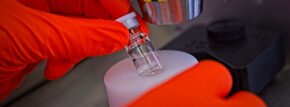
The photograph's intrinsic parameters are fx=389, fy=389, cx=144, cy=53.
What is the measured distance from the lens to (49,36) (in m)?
0.64

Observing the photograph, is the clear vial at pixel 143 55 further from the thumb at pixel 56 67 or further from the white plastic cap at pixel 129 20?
the thumb at pixel 56 67

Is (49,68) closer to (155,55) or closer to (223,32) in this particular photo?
(155,55)

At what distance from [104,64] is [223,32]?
319 millimetres

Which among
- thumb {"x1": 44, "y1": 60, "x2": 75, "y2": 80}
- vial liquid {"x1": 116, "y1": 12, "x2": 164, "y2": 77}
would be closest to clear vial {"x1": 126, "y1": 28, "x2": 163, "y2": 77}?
vial liquid {"x1": 116, "y1": 12, "x2": 164, "y2": 77}

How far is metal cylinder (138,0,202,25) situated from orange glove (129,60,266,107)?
104 mm

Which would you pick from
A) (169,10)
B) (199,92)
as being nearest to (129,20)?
(169,10)

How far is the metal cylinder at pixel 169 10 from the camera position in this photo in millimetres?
743

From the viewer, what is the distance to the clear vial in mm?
769

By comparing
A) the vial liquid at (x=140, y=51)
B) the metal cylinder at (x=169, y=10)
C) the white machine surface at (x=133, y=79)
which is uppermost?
the metal cylinder at (x=169, y=10)

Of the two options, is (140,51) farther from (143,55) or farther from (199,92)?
(199,92)

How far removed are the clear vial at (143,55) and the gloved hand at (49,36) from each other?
49mm

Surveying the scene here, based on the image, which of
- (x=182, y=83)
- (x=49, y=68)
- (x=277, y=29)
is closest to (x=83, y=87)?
(x=49, y=68)

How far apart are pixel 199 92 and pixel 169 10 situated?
0.17 metres

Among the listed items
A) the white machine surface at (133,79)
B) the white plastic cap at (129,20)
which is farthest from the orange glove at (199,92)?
the white plastic cap at (129,20)
